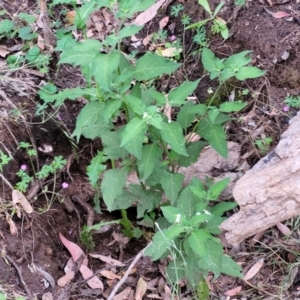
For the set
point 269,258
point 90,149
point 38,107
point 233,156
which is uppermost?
point 38,107

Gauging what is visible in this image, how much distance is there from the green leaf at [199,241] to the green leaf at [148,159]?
1.28ft

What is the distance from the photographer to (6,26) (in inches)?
152

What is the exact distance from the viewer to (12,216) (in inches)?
119

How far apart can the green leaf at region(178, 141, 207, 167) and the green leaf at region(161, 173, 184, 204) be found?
0.10 m

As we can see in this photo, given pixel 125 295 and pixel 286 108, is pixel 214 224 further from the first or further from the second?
pixel 286 108

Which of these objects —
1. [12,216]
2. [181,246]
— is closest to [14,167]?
[12,216]

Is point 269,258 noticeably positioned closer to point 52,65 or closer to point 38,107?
point 38,107

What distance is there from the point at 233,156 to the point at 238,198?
0.62m

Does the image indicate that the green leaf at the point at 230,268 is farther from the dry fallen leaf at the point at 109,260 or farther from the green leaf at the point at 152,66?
the green leaf at the point at 152,66

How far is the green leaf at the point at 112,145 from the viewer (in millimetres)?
2619

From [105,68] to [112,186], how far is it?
700mm

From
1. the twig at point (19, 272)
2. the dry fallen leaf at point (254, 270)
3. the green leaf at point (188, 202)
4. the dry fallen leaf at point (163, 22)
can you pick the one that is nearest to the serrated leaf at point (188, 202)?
the green leaf at point (188, 202)

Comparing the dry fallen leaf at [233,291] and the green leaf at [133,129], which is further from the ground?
the green leaf at [133,129]

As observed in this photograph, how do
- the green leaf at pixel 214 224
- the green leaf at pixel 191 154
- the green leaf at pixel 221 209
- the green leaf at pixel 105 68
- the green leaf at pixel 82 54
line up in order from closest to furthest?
1. the green leaf at pixel 105 68
2. the green leaf at pixel 82 54
3. the green leaf at pixel 214 224
4. the green leaf at pixel 221 209
5. the green leaf at pixel 191 154
